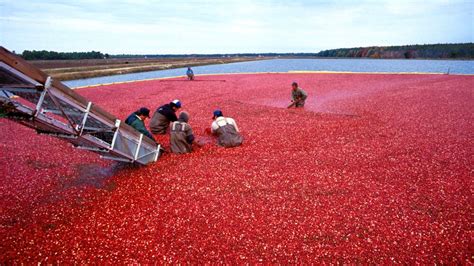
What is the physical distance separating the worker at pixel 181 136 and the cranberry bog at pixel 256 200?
35 centimetres

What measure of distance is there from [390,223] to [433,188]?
188 centimetres

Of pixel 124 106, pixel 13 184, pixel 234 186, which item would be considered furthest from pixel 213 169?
pixel 124 106

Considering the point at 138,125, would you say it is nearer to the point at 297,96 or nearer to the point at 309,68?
the point at 297,96

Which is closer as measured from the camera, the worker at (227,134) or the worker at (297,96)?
the worker at (227,134)

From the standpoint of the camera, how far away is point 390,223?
16.1ft

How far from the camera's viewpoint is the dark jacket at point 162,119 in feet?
33.3

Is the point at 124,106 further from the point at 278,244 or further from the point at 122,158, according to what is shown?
the point at 278,244

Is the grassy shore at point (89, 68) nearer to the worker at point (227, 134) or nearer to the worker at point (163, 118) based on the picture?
the worker at point (163, 118)

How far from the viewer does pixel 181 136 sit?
8.30 metres

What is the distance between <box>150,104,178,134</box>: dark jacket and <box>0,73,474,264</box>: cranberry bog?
19.7 inches

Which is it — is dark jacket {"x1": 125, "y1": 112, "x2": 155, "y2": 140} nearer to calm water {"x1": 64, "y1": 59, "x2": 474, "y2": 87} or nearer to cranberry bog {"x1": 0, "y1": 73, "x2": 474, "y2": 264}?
cranberry bog {"x1": 0, "y1": 73, "x2": 474, "y2": 264}

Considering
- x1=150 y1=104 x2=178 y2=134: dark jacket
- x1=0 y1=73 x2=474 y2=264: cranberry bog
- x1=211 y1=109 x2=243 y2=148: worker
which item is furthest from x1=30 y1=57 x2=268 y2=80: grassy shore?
x1=0 y1=73 x2=474 y2=264: cranberry bog

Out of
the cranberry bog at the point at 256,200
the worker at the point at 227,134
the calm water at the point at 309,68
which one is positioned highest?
the calm water at the point at 309,68

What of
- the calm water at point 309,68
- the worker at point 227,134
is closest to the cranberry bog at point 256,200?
the worker at point 227,134
